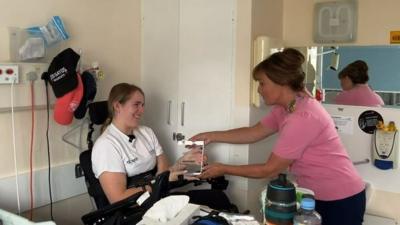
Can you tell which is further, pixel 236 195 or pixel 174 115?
pixel 174 115

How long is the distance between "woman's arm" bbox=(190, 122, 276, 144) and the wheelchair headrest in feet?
1.90

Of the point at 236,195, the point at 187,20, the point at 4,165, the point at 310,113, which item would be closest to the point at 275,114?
the point at 310,113

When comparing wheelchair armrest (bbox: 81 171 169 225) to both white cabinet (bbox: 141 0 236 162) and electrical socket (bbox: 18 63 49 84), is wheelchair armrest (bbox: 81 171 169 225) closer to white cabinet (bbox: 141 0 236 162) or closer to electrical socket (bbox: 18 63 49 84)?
electrical socket (bbox: 18 63 49 84)

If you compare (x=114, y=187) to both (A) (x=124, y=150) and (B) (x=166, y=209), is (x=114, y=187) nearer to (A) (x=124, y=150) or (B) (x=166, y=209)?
(A) (x=124, y=150)

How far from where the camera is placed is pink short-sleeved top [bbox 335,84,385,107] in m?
2.56

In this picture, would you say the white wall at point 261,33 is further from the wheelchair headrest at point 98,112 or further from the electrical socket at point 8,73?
the electrical socket at point 8,73

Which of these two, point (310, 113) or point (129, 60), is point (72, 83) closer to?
point (129, 60)

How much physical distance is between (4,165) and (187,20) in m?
1.48

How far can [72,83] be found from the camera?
2.15m

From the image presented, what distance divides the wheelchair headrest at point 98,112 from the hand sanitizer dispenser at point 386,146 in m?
1.75

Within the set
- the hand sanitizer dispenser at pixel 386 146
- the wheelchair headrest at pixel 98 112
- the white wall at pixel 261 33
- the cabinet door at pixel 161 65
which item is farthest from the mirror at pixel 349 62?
the wheelchair headrest at pixel 98 112

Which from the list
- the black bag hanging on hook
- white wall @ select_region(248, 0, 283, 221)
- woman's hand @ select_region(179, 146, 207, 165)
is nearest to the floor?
woman's hand @ select_region(179, 146, 207, 165)

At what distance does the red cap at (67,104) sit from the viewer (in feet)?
7.07

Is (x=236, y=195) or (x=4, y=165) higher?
(x=4, y=165)
